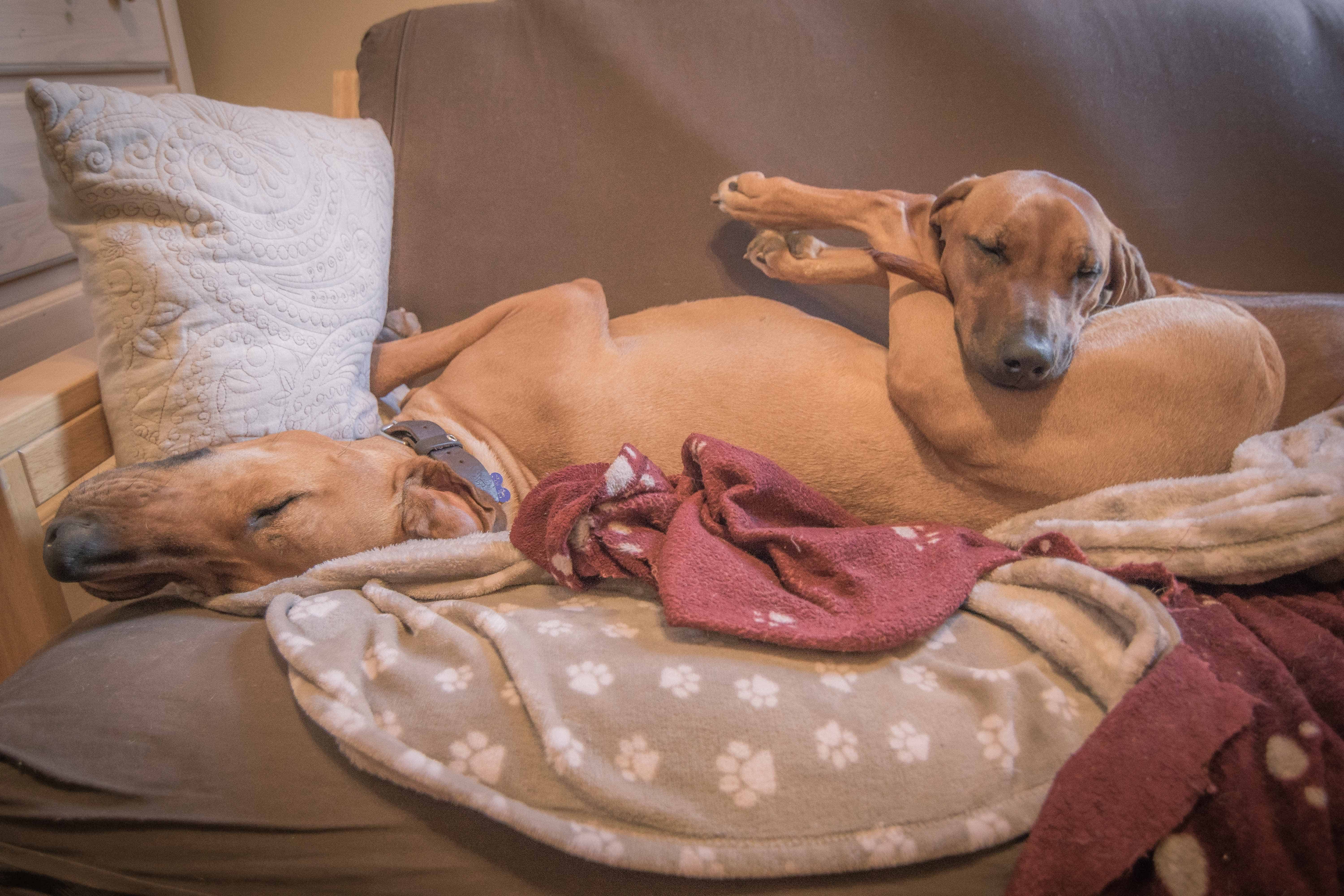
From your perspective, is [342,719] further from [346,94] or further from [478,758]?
[346,94]

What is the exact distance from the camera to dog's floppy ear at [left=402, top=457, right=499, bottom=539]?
1.56 metres

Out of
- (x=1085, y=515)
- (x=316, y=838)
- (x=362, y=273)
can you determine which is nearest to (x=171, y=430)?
(x=362, y=273)

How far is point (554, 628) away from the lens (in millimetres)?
1226

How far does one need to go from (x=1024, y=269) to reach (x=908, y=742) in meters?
1.09

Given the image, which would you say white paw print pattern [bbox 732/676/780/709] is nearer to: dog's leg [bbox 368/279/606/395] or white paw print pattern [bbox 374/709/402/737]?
white paw print pattern [bbox 374/709/402/737]

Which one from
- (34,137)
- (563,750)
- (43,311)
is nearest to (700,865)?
(563,750)

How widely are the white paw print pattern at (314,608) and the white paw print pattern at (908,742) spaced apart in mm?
963

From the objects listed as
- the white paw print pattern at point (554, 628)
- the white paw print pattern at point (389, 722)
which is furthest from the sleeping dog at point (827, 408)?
the white paw print pattern at point (389, 722)

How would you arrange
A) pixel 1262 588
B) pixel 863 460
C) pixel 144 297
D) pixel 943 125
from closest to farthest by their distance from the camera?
1. pixel 1262 588
2. pixel 144 297
3. pixel 863 460
4. pixel 943 125

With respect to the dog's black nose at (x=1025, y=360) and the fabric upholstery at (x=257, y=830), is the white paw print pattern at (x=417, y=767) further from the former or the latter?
the dog's black nose at (x=1025, y=360)

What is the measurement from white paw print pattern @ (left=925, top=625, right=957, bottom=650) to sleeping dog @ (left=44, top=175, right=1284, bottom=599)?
45 centimetres

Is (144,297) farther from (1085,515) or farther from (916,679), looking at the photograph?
(1085,515)

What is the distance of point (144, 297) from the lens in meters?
1.44

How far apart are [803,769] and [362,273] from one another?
5.24ft
